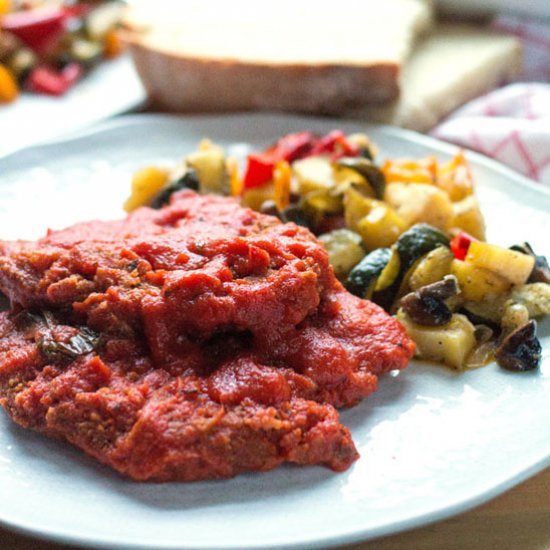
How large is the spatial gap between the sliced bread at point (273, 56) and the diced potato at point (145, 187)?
1.73 m

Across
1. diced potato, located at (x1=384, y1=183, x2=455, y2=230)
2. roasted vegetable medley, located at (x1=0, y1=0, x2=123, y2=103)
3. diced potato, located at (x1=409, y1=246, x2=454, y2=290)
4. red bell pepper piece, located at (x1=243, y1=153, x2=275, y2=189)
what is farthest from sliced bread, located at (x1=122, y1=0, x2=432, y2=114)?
diced potato, located at (x1=409, y1=246, x2=454, y2=290)

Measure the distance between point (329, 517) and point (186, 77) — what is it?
448cm

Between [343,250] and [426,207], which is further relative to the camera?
[426,207]

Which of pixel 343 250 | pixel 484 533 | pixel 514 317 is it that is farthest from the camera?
pixel 343 250

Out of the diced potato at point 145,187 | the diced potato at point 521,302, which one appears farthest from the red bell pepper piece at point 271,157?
the diced potato at point 521,302

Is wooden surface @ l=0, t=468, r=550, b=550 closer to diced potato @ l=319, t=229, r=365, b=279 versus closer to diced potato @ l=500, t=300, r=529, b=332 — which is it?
diced potato @ l=500, t=300, r=529, b=332

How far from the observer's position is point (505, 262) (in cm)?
389

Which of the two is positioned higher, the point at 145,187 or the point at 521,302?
the point at 145,187

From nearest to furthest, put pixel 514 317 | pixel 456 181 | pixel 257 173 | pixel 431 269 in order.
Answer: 1. pixel 514 317
2. pixel 431 269
3. pixel 456 181
4. pixel 257 173

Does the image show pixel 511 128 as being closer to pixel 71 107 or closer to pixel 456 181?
pixel 456 181

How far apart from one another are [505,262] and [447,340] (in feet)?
1.86

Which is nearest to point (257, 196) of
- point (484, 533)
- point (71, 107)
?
point (484, 533)

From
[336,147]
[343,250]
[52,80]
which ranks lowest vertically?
[343,250]

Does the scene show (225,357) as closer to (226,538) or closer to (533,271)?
(226,538)
